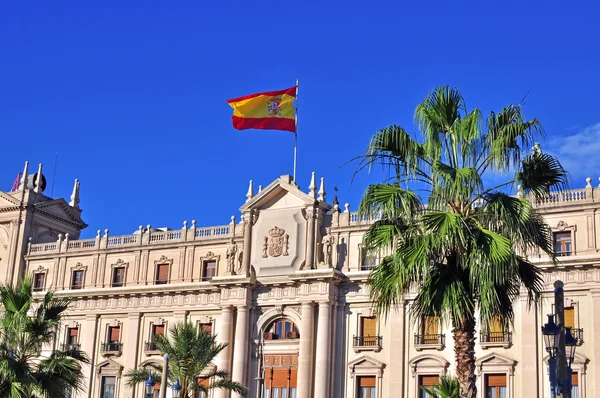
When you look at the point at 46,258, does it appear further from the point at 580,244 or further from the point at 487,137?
the point at 487,137

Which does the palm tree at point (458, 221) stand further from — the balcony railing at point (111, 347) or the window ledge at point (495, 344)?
the balcony railing at point (111, 347)

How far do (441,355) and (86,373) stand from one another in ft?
78.4

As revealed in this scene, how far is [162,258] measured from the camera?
5650 cm

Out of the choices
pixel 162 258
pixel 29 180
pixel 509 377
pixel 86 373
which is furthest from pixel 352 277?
pixel 29 180

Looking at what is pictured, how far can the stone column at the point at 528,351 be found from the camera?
42.9 metres

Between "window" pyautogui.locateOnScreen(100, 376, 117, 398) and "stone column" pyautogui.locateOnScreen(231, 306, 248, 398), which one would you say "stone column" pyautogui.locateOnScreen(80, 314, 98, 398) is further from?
"stone column" pyautogui.locateOnScreen(231, 306, 248, 398)

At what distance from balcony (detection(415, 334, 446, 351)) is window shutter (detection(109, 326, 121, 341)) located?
20566 mm

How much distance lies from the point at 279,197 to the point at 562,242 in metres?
17.2

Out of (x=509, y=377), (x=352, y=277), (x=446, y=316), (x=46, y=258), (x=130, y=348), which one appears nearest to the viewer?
(x=446, y=316)

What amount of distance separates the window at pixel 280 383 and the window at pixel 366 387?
4002mm

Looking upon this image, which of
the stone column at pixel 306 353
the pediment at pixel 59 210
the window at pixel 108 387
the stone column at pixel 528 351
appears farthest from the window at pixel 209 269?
the stone column at pixel 528 351

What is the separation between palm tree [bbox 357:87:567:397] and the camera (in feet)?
69.0

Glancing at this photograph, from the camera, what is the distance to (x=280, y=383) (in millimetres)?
50156

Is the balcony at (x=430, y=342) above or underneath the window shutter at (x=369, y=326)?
underneath
